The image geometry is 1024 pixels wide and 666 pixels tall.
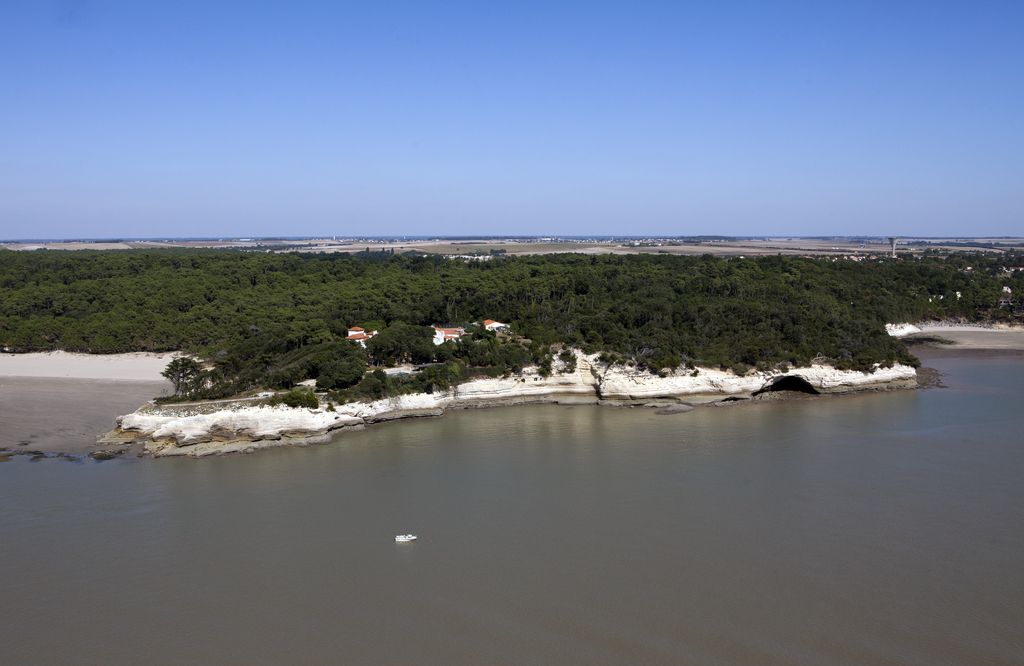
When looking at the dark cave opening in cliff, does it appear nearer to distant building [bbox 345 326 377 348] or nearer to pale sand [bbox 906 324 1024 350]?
distant building [bbox 345 326 377 348]

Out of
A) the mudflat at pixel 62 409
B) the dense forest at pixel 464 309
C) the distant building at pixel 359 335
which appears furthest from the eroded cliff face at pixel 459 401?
the distant building at pixel 359 335

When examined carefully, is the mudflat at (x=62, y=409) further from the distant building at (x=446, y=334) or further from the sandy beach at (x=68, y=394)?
the distant building at (x=446, y=334)

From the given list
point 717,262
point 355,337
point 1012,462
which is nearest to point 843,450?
point 1012,462

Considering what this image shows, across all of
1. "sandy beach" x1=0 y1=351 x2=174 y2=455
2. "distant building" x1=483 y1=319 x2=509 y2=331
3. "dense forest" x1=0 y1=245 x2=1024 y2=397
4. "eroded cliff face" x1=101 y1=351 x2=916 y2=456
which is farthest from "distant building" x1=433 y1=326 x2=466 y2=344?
"sandy beach" x1=0 y1=351 x2=174 y2=455

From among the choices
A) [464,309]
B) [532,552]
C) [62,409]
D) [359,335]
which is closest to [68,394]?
[62,409]

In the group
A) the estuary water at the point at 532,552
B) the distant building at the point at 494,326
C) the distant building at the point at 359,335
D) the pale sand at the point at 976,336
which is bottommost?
the estuary water at the point at 532,552

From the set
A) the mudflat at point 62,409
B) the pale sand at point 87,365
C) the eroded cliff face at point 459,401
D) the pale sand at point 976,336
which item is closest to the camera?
the eroded cliff face at point 459,401

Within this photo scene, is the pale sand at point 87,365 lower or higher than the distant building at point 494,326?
lower
